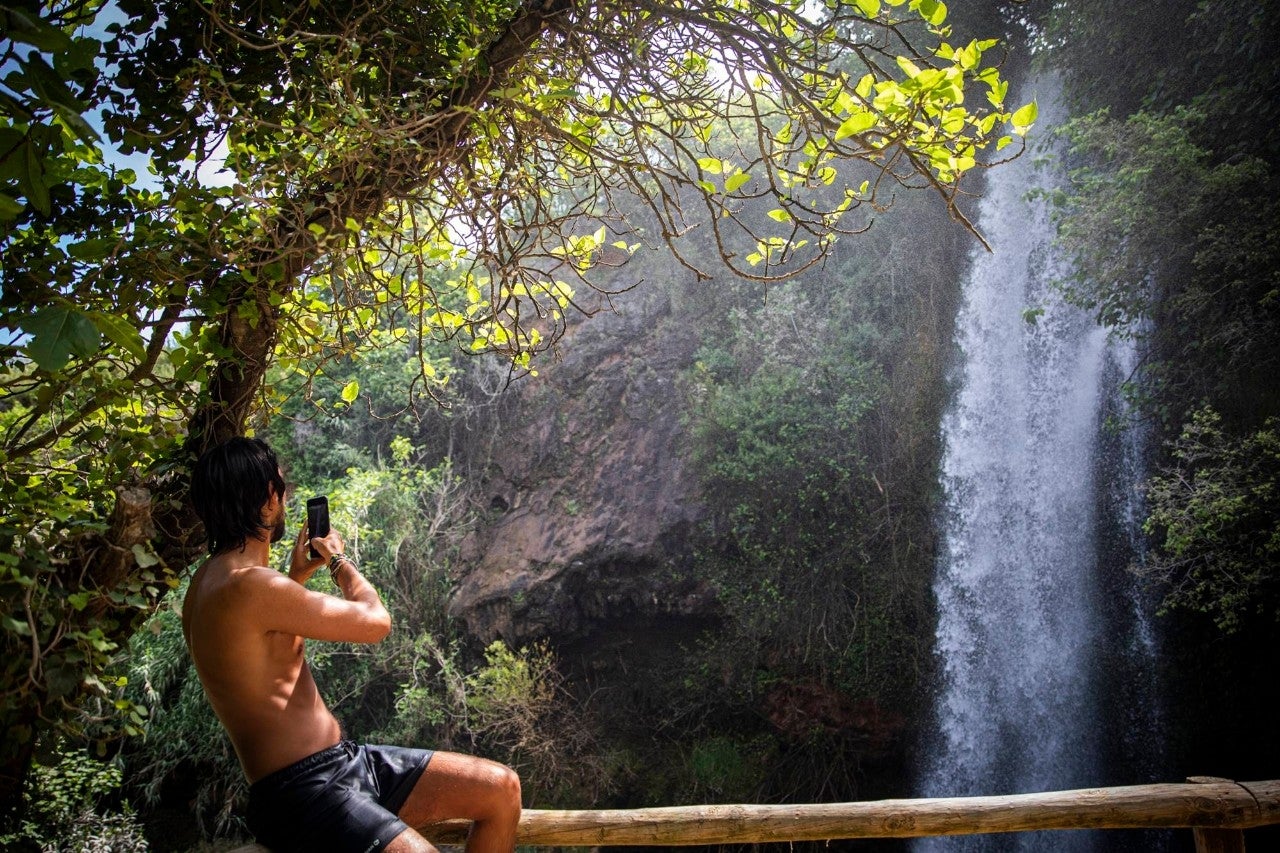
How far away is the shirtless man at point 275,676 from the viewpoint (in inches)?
Answer: 70.9

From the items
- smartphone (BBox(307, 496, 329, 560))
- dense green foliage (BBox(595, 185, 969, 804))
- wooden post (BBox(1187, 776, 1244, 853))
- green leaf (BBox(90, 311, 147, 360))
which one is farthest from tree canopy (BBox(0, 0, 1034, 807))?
dense green foliage (BBox(595, 185, 969, 804))

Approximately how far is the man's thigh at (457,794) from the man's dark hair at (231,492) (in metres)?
0.75

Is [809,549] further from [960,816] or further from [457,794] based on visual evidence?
[457,794]

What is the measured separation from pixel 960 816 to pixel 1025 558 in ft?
16.7

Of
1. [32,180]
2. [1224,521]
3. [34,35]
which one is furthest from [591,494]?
[34,35]

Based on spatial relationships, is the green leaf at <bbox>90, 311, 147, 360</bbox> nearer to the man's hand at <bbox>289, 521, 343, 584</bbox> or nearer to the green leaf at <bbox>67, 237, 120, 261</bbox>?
the green leaf at <bbox>67, 237, 120, 261</bbox>

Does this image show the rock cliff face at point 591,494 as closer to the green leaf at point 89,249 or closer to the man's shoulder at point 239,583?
the man's shoulder at point 239,583

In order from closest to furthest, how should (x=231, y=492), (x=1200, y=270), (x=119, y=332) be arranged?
1. (x=119, y=332)
2. (x=231, y=492)
3. (x=1200, y=270)

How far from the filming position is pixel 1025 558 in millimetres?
7234

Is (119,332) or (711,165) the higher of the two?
(711,165)

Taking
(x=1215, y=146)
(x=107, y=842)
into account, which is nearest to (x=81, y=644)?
(x=107, y=842)

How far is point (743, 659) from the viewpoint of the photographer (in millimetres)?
7703

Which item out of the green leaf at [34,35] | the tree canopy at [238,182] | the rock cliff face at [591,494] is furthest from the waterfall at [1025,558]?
the green leaf at [34,35]

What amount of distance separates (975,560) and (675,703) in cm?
313
